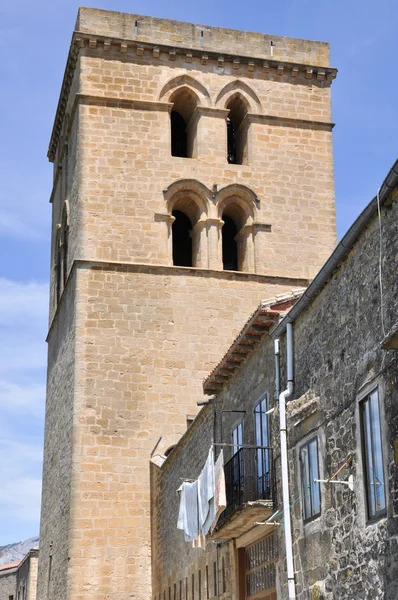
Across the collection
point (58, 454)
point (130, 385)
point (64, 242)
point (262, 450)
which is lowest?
point (262, 450)

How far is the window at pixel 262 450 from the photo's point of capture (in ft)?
46.4

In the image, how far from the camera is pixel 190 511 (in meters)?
16.9

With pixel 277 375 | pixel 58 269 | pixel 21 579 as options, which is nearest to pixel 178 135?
pixel 58 269

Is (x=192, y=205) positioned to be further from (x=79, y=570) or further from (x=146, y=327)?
(x=79, y=570)

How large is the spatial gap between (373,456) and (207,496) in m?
5.90

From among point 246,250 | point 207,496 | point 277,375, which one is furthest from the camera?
point 246,250

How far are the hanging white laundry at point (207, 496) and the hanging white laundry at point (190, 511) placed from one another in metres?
0.38

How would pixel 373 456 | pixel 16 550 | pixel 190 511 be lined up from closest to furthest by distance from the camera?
pixel 373 456 < pixel 190 511 < pixel 16 550

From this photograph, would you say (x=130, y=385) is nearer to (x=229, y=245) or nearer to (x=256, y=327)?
(x=229, y=245)

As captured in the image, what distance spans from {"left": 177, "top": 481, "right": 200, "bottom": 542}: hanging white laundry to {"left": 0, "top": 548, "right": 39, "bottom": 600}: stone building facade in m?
21.5

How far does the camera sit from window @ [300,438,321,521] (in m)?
12.1

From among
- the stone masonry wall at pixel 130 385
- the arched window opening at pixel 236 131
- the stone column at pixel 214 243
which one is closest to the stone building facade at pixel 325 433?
the stone masonry wall at pixel 130 385

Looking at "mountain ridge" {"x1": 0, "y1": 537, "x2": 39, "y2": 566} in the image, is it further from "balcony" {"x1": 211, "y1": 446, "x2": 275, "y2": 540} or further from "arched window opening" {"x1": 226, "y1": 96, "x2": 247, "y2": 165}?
"balcony" {"x1": 211, "y1": 446, "x2": 275, "y2": 540}

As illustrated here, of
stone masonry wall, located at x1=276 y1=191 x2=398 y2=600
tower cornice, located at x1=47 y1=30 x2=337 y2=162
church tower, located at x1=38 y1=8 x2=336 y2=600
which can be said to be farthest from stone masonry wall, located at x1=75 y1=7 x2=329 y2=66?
stone masonry wall, located at x1=276 y1=191 x2=398 y2=600
